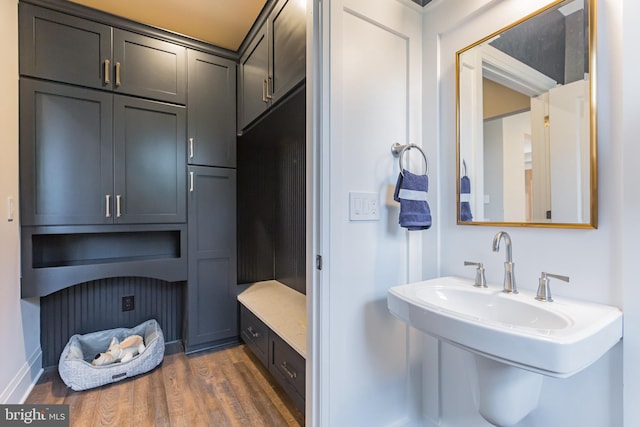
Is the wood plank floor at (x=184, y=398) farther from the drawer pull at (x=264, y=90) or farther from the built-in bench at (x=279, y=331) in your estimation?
the drawer pull at (x=264, y=90)

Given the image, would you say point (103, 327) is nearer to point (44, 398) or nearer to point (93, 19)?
point (44, 398)

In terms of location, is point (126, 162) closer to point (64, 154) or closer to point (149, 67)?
point (64, 154)

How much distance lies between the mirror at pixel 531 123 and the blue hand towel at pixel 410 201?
0.23 metres

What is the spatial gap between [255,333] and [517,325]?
5.51 ft

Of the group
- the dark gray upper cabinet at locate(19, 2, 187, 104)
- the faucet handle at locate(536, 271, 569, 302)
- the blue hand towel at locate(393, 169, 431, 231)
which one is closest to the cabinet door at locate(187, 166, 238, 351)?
the dark gray upper cabinet at locate(19, 2, 187, 104)

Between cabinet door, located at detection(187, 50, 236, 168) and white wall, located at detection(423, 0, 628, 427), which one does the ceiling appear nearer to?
cabinet door, located at detection(187, 50, 236, 168)

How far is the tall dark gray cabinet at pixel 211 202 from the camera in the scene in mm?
2184

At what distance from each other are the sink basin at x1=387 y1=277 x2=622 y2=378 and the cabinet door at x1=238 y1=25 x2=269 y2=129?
1.42m

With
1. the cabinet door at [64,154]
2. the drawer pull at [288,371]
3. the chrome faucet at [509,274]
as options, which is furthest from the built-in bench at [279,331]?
the cabinet door at [64,154]

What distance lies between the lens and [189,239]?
218 centimetres

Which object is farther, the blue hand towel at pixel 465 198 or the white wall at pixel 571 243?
the blue hand towel at pixel 465 198

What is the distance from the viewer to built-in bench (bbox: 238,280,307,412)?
152 cm

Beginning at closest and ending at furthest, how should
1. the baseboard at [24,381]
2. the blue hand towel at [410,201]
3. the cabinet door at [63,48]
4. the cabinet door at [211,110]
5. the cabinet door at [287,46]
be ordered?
the blue hand towel at [410,201], the cabinet door at [287,46], the baseboard at [24,381], the cabinet door at [63,48], the cabinet door at [211,110]

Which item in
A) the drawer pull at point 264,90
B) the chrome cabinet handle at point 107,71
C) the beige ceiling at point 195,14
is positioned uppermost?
the beige ceiling at point 195,14
